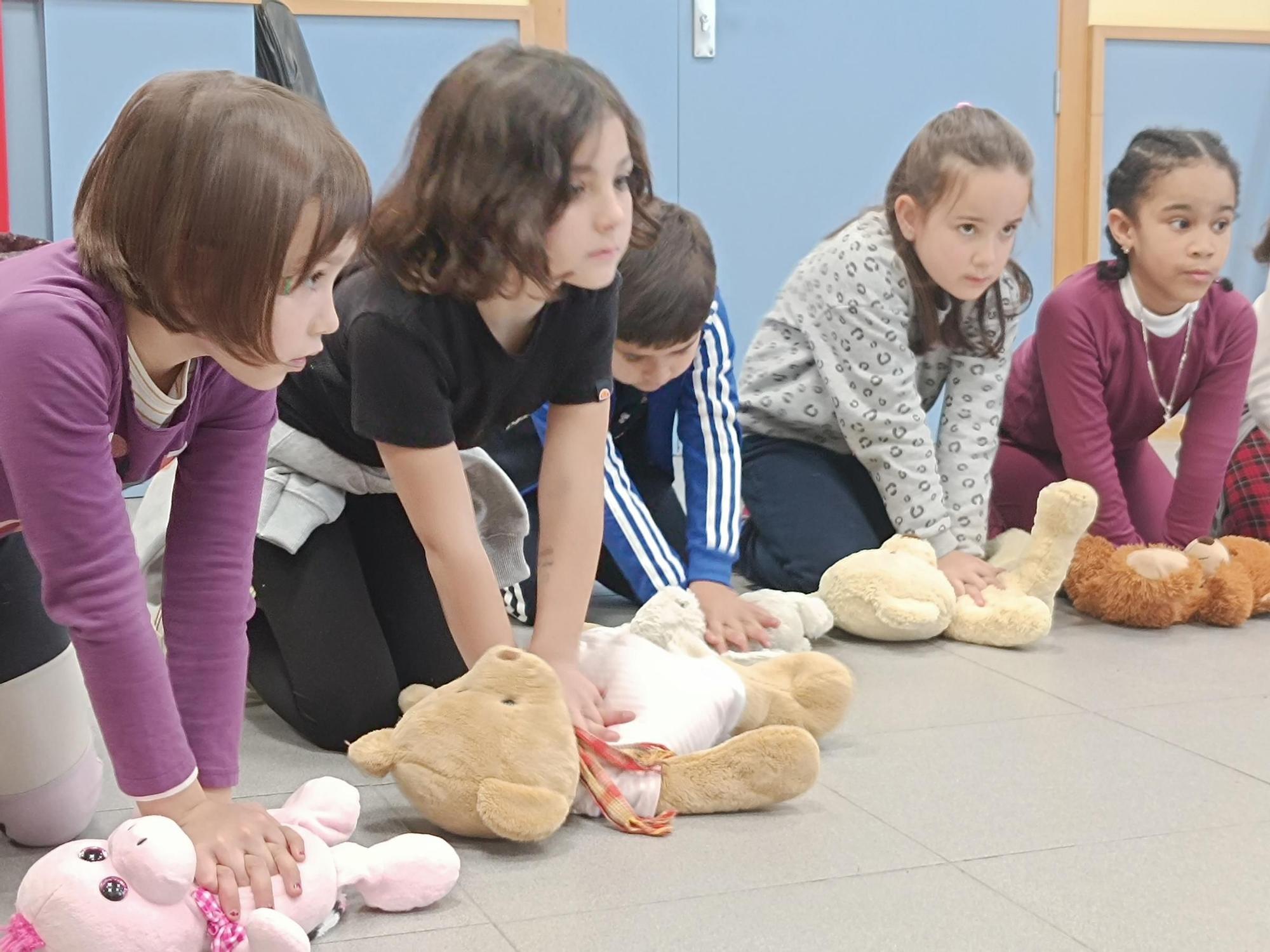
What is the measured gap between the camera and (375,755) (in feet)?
3.05

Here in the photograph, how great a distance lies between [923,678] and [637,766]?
0.46m

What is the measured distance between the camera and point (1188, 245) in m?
1.65

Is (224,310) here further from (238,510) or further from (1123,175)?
(1123,175)

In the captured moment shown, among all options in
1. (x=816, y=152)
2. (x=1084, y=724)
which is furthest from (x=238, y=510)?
(x=816, y=152)

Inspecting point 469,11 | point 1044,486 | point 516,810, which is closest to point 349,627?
point 516,810

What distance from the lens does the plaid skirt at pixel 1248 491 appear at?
180cm

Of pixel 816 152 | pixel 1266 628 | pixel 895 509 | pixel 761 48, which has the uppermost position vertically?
pixel 761 48

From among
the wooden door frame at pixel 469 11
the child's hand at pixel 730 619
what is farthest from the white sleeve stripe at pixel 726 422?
the wooden door frame at pixel 469 11

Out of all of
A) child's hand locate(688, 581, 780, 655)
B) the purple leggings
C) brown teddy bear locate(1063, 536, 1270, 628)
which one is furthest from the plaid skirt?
child's hand locate(688, 581, 780, 655)

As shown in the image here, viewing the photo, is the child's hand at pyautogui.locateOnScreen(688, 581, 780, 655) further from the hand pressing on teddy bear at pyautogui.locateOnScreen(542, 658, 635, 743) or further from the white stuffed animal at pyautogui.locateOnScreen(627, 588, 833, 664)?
the hand pressing on teddy bear at pyautogui.locateOnScreen(542, 658, 635, 743)

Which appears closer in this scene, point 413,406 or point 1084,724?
point 413,406

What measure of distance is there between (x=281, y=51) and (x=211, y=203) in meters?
1.05

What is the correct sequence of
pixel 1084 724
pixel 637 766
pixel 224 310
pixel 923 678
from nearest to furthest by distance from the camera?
pixel 224 310, pixel 637 766, pixel 1084 724, pixel 923 678

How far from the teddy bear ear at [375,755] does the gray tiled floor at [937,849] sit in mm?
44
